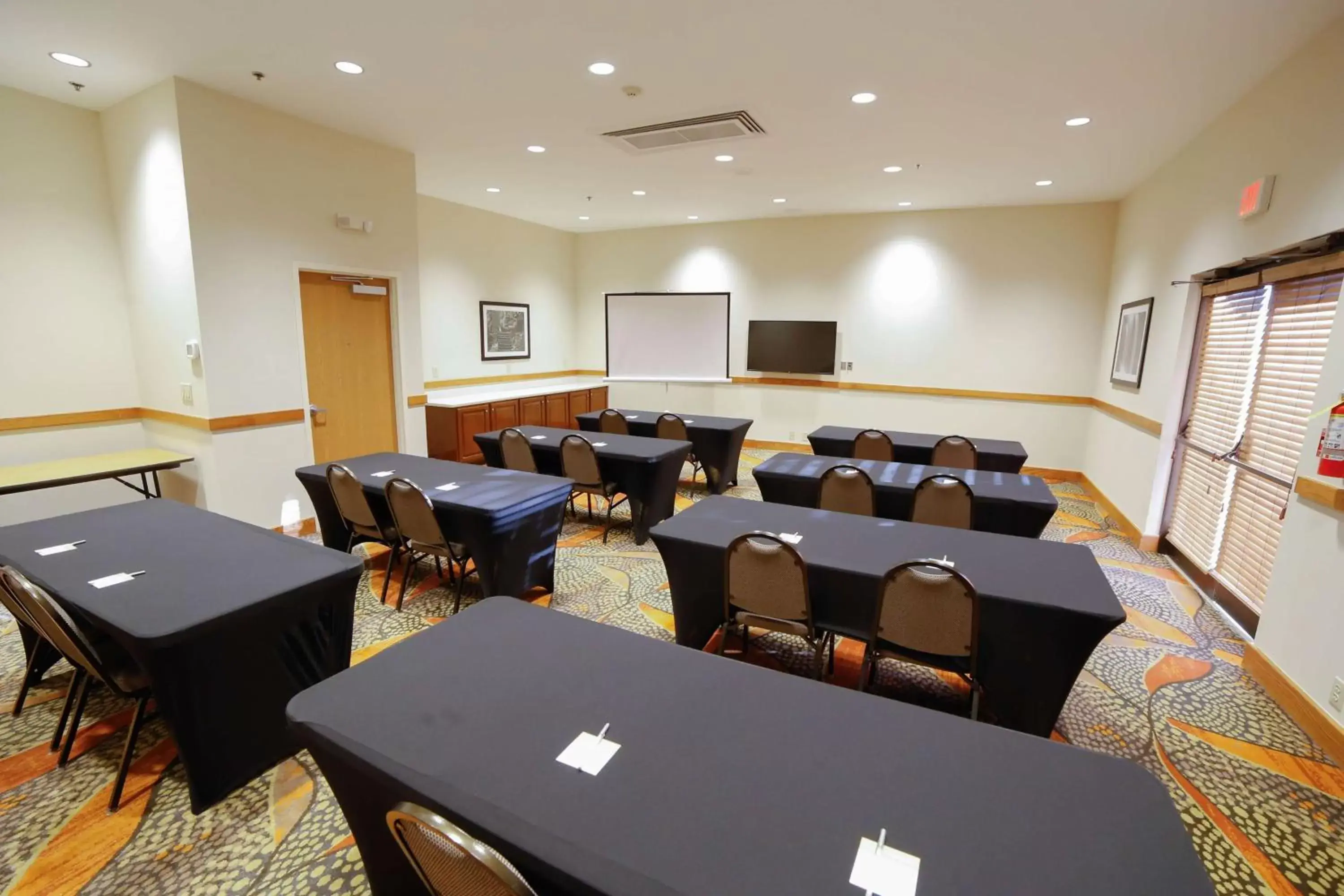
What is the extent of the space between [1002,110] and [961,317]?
3657 millimetres

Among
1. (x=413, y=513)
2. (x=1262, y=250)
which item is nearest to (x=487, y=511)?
(x=413, y=513)

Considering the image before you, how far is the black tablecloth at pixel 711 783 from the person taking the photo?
98 cm

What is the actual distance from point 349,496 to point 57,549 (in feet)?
4.07

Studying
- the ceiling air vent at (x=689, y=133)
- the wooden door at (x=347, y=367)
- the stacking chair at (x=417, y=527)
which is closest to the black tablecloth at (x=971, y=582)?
the stacking chair at (x=417, y=527)

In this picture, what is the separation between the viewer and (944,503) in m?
3.53

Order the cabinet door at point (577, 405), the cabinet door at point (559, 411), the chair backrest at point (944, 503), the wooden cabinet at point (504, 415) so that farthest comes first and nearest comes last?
the cabinet door at point (577, 405) → the cabinet door at point (559, 411) → the wooden cabinet at point (504, 415) → the chair backrest at point (944, 503)

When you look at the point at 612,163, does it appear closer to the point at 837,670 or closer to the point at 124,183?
the point at 124,183

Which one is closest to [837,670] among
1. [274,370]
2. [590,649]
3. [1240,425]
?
[590,649]

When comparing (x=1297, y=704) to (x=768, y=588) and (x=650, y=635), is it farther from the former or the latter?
(x=650, y=635)

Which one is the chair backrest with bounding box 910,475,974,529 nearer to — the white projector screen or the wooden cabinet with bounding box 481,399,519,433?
the wooden cabinet with bounding box 481,399,519,433

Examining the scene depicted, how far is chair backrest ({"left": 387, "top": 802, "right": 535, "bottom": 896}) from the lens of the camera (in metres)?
0.92

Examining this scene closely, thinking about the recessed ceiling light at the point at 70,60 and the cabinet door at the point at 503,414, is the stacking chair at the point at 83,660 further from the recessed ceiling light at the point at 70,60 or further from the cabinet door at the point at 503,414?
the cabinet door at the point at 503,414

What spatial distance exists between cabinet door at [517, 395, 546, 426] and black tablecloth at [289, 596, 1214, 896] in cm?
579

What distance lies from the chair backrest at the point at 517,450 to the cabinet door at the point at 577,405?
302 cm
